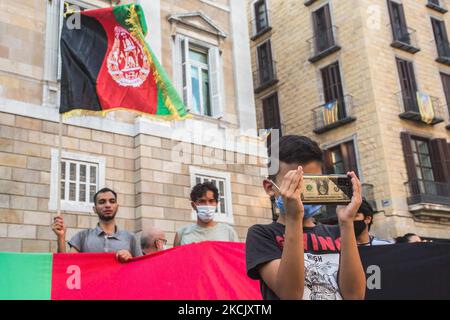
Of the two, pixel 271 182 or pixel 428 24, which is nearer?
pixel 271 182

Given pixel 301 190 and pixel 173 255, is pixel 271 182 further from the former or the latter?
pixel 173 255

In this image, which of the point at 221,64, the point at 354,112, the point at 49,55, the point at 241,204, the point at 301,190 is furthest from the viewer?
the point at 354,112

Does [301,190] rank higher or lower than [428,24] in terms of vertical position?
lower

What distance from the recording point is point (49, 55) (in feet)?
34.8

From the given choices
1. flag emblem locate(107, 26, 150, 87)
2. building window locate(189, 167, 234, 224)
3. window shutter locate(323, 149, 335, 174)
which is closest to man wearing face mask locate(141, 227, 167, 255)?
flag emblem locate(107, 26, 150, 87)

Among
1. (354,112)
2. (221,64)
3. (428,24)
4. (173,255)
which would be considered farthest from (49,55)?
(428,24)

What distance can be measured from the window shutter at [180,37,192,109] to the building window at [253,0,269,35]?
13.2 meters

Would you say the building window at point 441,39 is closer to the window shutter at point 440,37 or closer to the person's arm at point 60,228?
the window shutter at point 440,37

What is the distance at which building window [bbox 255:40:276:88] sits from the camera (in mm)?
24375

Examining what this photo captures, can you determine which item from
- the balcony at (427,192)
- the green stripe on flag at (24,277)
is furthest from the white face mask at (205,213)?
the balcony at (427,192)

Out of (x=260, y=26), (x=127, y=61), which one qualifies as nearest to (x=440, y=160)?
(x=260, y=26)

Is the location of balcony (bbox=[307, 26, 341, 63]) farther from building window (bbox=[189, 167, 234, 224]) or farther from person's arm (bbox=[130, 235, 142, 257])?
person's arm (bbox=[130, 235, 142, 257])
